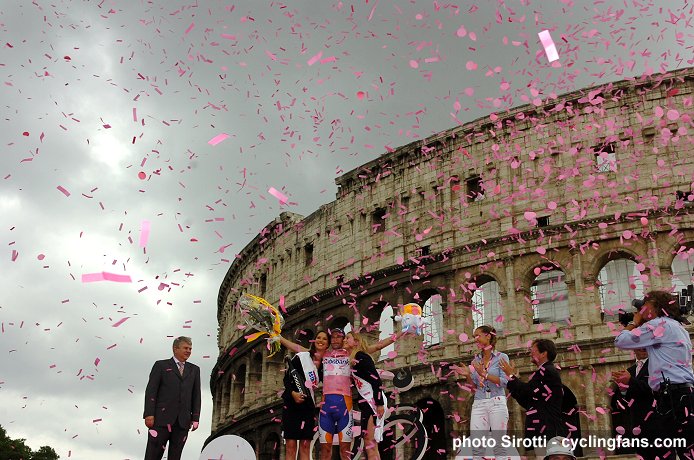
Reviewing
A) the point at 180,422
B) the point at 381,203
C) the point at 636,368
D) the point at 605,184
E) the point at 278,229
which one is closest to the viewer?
the point at 636,368

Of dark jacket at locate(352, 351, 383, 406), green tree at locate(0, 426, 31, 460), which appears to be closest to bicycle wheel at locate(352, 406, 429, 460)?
dark jacket at locate(352, 351, 383, 406)

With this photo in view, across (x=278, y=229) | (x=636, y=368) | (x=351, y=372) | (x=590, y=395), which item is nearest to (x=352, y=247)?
(x=278, y=229)

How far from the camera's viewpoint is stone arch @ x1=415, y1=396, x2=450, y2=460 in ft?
84.2

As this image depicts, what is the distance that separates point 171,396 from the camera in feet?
28.1

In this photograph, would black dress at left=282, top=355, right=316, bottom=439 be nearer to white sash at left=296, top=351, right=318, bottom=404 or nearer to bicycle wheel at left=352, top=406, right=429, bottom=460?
white sash at left=296, top=351, right=318, bottom=404

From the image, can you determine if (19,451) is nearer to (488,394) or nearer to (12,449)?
(12,449)

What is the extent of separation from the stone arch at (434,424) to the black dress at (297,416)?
677 inches

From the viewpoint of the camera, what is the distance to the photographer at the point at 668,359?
19.6 ft

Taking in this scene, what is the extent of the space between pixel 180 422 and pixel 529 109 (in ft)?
69.5

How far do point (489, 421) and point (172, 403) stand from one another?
3.89 m

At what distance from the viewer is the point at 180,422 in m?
8.53

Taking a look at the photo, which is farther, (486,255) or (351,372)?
(486,255)

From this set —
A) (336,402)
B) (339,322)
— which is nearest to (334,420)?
(336,402)

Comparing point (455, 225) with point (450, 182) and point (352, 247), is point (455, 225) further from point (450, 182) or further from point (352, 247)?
point (352, 247)
